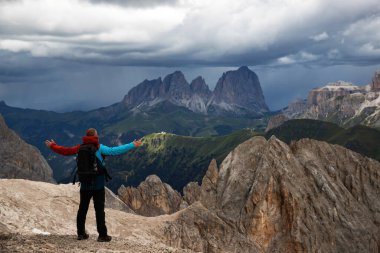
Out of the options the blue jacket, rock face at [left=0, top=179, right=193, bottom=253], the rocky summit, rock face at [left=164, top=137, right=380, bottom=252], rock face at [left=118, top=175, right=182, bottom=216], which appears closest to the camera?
rock face at [left=0, top=179, right=193, bottom=253]

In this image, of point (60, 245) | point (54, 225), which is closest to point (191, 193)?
point (54, 225)

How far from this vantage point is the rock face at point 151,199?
565ft

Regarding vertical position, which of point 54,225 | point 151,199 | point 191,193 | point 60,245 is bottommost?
point 151,199

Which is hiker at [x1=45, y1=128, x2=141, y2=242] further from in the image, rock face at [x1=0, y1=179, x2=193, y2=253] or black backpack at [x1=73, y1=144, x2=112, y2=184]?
rock face at [x1=0, y1=179, x2=193, y2=253]

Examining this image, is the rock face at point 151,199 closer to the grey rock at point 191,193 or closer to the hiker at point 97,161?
the grey rock at point 191,193

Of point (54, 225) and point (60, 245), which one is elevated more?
point (60, 245)

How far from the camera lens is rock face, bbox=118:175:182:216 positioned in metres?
172

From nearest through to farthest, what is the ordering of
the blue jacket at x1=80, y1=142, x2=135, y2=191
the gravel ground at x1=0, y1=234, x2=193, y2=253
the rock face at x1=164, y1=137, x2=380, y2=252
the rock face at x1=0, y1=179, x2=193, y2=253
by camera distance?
the gravel ground at x1=0, y1=234, x2=193, y2=253 → the rock face at x1=0, y1=179, x2=193, y2=253 → the blue jacket at x1=80, y1=142, x2=135, y2=191 → the rock face at x1=164, y1=137, x2=380, y2=252

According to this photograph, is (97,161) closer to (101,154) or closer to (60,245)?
(101,154)

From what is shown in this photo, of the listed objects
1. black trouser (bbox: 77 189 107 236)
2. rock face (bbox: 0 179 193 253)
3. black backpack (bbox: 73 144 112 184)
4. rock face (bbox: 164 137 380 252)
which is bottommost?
rock face (bbox: 164 137 380 252)

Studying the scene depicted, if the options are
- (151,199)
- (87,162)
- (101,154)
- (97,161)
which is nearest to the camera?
(87,162)

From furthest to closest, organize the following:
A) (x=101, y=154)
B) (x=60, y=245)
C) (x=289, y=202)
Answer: (x=289, y=202)
(x=101, y=154)
(x=60, y=245)

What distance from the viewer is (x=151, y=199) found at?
17525 cm

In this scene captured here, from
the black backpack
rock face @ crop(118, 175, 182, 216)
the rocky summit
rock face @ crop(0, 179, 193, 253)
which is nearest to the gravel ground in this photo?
rock face @ crop(0, 179, 193, 253)
